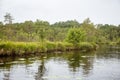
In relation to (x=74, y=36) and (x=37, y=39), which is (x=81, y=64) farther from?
(x=74, y=36)

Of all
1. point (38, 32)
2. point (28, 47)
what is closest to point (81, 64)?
point (28, 47)

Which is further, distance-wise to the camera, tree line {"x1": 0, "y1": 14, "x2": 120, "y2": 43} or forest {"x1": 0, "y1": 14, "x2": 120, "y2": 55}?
tree line {"x1": 0, "y1": 14, "x2": 120, "y2": 43}

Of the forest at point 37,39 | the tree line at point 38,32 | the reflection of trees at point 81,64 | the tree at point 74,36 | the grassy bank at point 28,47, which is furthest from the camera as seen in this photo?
the tree at point 74,36

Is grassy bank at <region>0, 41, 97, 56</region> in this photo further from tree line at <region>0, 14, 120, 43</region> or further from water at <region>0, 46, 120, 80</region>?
water at <region>0, 46, 120, 80</region>

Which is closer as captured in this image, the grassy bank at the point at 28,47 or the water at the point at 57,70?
the water at the point at 57,70

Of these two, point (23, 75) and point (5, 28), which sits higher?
point (5, 28)

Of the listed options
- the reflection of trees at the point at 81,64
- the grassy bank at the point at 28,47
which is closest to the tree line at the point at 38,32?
the grassy bank at the point at 28,47

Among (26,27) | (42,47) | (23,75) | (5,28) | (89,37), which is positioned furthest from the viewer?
(26,27)

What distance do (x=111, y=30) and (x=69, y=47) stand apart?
412 ft

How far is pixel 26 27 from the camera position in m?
115

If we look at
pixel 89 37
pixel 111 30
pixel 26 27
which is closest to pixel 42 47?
pixel 89 37

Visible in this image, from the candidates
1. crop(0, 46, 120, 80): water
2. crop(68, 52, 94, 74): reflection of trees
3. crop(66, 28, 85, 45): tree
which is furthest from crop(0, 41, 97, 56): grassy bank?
crop(68, 52, 94, 74): reflection of trees

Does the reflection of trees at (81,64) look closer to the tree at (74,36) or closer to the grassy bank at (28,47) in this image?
the grassy bank at (28,47)

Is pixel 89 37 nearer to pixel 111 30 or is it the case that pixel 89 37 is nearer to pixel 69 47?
pixel 69 47
